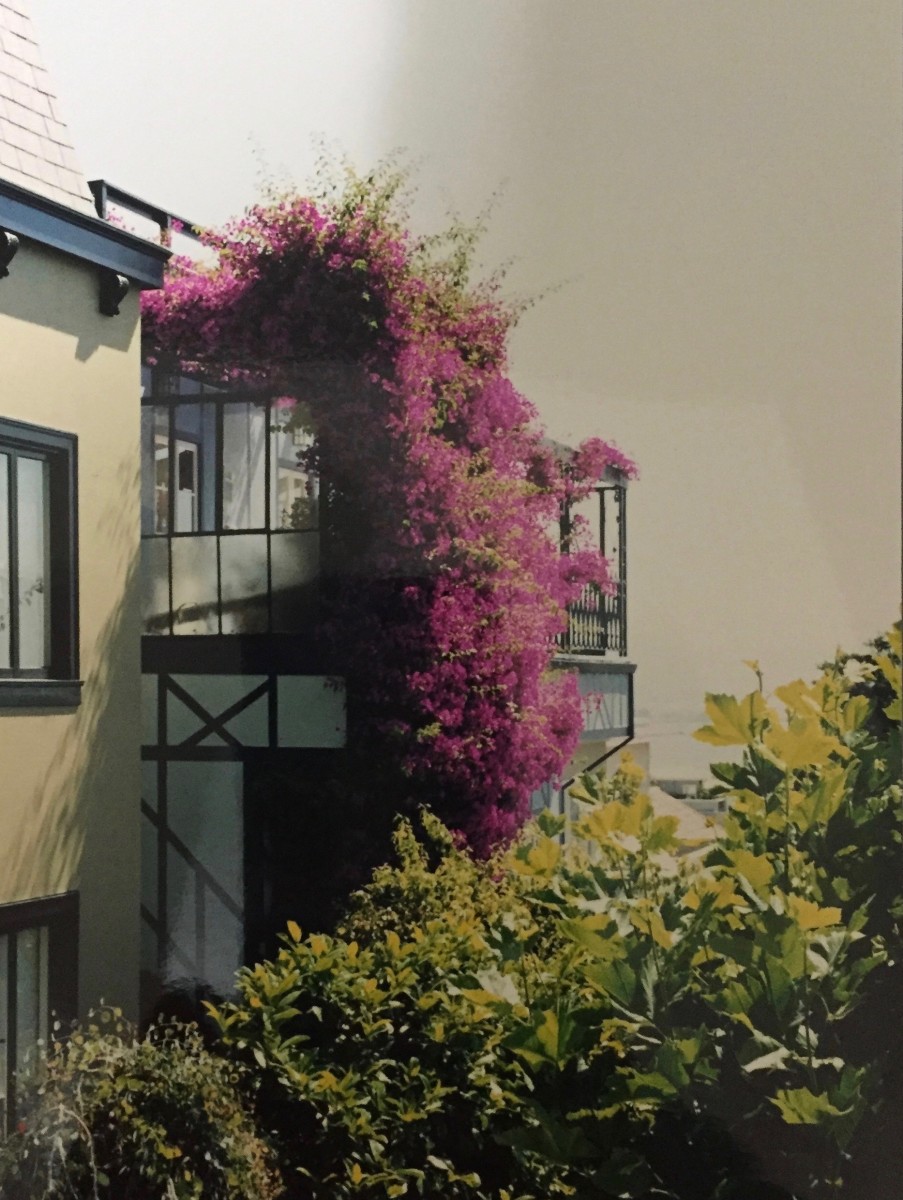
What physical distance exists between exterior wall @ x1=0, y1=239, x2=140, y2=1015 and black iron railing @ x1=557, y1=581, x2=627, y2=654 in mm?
1006

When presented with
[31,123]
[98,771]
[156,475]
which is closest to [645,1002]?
[98,771]

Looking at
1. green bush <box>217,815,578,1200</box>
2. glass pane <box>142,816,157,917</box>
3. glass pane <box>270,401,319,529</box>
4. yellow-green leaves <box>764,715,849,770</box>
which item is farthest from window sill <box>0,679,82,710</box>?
yellow-green leaves <box>764,715,849,770</box>

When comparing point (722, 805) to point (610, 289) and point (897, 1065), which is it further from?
point (610, 289)

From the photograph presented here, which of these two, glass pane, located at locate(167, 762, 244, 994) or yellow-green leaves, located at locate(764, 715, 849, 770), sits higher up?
yellow-green leaves, located at locate(764, 715, 849, 770)

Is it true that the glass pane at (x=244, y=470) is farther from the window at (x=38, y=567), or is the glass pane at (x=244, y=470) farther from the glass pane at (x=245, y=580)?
A: the window at (x=38, y=567)

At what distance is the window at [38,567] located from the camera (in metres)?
2.94

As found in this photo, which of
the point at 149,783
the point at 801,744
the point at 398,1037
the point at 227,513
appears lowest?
the point at 398,1037

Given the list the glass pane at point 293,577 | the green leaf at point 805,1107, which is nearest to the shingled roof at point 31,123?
the glass pane at point 293,577

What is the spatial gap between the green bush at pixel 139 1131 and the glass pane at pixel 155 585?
3.09 feet

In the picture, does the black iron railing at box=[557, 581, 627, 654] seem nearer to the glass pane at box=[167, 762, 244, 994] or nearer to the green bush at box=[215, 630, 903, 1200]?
the green bush at box=[215, 630, 903, 1200]

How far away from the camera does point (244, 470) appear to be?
2.94 m

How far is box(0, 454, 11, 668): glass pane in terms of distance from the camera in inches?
115

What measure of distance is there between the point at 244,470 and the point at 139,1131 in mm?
1475

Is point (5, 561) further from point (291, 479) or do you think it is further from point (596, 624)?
point (596, 624)
